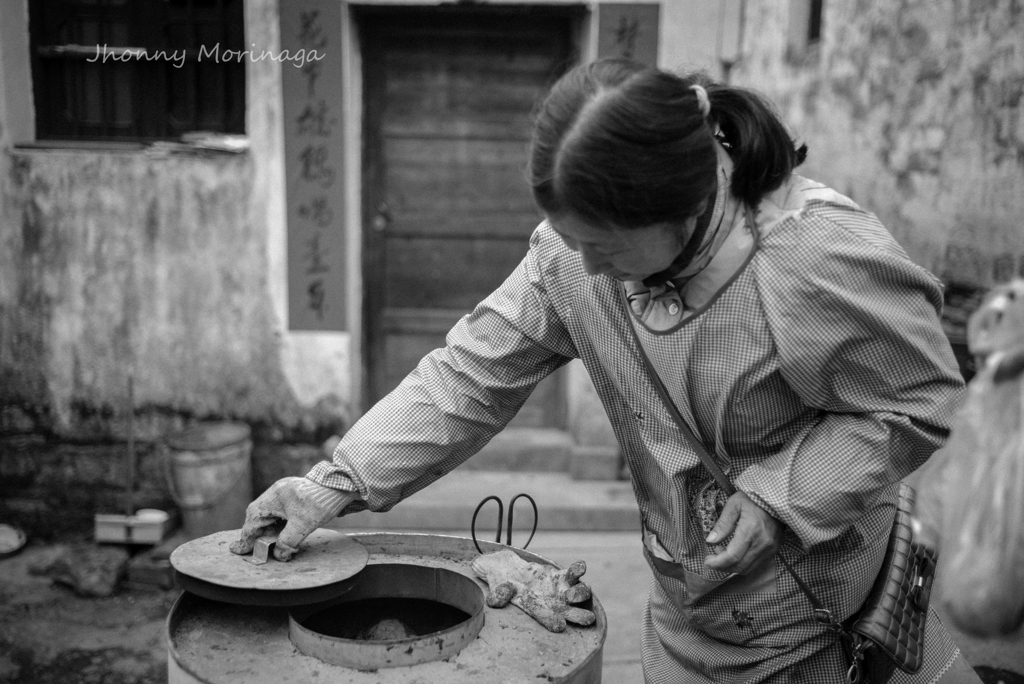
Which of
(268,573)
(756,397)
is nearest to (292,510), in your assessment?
(268,573)

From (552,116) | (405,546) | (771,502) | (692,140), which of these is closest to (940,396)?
(771,502)

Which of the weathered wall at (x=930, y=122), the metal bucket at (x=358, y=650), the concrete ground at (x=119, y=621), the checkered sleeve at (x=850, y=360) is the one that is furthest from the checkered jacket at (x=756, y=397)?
the weathered wall at (x=930, y=122)

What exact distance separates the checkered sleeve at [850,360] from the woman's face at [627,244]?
5.8 inches

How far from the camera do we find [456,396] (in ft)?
6.12

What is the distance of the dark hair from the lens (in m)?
1.34

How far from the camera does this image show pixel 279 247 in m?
5.11

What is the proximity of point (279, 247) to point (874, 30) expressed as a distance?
317 centimetres

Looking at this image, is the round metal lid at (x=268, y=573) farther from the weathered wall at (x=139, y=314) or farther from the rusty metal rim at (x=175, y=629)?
the weathered wall at (x=139, y=314)

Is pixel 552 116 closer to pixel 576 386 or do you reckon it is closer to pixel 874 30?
pixel 874 30

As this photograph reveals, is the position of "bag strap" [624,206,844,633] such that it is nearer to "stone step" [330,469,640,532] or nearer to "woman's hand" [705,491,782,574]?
"woman's hand" [705,491,782,574]

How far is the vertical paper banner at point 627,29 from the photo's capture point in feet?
16.3

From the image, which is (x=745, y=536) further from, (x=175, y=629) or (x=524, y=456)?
(x=524, y=456)

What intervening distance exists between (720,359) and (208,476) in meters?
3.88

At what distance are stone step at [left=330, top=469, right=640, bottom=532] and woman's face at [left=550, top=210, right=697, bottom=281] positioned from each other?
3.53m
